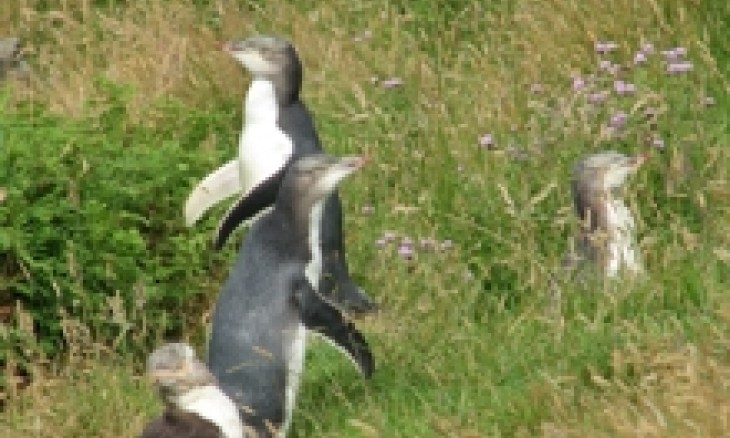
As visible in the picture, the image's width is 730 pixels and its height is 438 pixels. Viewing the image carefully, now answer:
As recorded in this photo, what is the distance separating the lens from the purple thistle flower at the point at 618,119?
24.8 ft

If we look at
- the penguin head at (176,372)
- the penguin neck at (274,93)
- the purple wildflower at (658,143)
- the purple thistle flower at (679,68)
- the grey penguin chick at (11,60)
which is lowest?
the grey penguin chick at (11,60)

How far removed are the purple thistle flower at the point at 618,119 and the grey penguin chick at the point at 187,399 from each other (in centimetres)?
257

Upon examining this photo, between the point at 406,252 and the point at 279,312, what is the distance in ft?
3.23

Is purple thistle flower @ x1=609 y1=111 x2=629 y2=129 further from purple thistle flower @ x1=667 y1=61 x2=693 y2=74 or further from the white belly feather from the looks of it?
the white belly feather

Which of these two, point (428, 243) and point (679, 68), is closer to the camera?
point (428, 243)

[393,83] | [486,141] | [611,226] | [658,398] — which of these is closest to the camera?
[658,398]

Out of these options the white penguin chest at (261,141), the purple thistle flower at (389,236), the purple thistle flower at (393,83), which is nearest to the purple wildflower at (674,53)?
the purple thistle flower at (393,83)

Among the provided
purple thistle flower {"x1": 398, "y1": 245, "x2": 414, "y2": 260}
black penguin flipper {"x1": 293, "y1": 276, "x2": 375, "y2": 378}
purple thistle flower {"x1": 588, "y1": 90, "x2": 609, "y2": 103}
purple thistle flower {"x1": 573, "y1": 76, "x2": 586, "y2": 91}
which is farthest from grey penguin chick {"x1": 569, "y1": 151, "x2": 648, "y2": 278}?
black penguin flipper {"x1": 293, "y1": 276, "x2": 375, "y2": 378}

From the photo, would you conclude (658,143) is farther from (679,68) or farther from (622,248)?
(622,248)

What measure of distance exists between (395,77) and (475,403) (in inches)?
173

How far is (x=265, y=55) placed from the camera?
8328 mm

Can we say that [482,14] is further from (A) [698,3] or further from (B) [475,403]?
(B) [475,403]

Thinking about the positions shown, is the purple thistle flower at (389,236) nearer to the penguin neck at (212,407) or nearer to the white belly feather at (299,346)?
the white belly feather at (299,346)

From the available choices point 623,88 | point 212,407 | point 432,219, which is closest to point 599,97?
point 623,88
